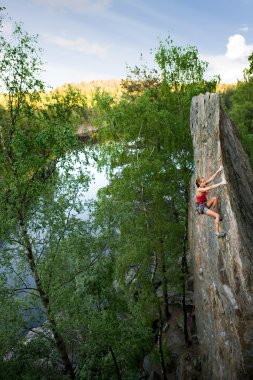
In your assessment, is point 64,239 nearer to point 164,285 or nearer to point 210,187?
point 210,187

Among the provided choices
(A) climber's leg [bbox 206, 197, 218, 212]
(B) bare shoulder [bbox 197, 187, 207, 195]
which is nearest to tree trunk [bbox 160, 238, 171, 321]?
(A) climber's leg [bbox 206, 197, 218, 212]

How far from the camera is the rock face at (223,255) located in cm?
1301

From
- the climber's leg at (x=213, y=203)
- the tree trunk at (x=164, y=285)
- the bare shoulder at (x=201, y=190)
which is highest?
the bare shoulder at (x=201, y=190)

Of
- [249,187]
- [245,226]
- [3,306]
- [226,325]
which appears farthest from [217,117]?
[3,306]

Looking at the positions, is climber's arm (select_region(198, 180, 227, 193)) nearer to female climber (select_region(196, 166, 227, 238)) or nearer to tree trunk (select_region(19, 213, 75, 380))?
female climber (select_region(196, 166, 227, 238))

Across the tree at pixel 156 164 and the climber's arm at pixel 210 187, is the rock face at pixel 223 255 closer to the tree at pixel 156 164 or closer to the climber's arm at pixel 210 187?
the climber's arm at pixel 210 187

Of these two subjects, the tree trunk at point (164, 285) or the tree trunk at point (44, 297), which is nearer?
the tree trunk at point (44, 297)

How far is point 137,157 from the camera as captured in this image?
2162 cm

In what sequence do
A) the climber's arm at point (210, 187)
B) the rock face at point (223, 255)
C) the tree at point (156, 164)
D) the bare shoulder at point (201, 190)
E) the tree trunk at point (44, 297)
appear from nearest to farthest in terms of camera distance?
the rock face at point (223, 255), the climber's arm at point (210, 187), the bare shoulder at point (201, 190), the tree trunk at point (44, 297), the tree at point (156, 164)

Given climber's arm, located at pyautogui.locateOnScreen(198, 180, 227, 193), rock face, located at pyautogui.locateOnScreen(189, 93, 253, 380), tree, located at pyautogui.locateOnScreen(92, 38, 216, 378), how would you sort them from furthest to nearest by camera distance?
tree, located at pyautogui.locateOnScreen(92, 38, 216, 378) → climber's arm, located at pyautogui.locateOnScreen(198, 180, 227, 193) → rock face, located at pyautogui.locateOnScreen(189, 93, 253, 380)

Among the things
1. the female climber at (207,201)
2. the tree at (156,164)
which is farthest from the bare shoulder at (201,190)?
the tree at (156,164)

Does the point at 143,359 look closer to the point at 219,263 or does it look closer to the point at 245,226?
the point at 219,263

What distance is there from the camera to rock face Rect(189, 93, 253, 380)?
1301 centimetres

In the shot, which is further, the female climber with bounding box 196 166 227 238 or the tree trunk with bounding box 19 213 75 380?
the tree trunk with bounding box 19 213 75 380
